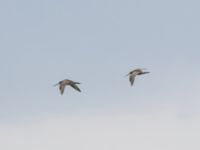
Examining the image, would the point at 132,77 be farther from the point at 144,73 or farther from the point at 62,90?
the point at 62,90

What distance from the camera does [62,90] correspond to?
151875mm

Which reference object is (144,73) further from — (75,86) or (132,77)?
(75,86)

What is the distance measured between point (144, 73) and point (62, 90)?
1738 centimetres

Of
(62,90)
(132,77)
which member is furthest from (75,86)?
(132,77)

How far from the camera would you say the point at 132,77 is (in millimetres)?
148125

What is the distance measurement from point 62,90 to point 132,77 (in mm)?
15036

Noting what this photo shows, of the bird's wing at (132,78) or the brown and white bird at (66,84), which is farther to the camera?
the brown and white bird at (66,84)

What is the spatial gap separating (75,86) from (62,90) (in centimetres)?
362

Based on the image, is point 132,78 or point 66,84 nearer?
point 132,78

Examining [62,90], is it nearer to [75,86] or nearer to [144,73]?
[75,86]

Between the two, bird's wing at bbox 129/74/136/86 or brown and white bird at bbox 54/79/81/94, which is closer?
bird's wing at bbox 129/74/136/86

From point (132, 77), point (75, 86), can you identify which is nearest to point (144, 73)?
point (132, 77)

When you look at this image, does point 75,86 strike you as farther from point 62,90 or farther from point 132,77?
point 132,77

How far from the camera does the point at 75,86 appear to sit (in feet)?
506
